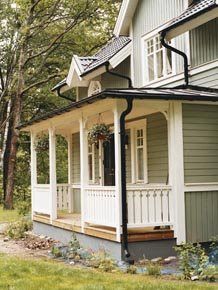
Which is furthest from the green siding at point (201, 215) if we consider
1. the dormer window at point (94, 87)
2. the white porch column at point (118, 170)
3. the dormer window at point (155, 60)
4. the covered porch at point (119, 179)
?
the dormer window at point (94, 87)

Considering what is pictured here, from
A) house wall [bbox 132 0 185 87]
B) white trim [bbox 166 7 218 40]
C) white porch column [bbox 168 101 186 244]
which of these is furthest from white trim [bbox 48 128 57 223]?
white porch column [bbox 168 101 186 244]

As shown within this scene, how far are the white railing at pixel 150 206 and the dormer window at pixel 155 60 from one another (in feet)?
13.6

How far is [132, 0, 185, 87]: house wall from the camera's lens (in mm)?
14191

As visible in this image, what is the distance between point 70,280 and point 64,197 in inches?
402

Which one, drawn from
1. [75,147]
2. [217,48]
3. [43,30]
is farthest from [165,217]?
[43,30]

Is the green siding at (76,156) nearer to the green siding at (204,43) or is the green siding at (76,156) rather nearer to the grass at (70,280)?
the green siding at (204,43)

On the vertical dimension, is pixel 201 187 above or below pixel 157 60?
below

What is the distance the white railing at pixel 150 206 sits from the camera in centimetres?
1107

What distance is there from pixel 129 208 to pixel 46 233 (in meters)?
5.46

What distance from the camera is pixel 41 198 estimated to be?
646 inches

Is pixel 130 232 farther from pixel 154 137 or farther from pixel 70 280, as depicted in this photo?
pixel 154 137

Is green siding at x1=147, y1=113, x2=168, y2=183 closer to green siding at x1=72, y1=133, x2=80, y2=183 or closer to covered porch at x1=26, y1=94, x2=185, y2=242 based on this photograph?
covered porch at x1=26, y1=94, x2=185, y2=242

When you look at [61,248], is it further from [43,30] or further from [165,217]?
[43,30]

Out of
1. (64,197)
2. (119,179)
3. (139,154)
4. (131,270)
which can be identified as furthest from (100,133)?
(64,197)
